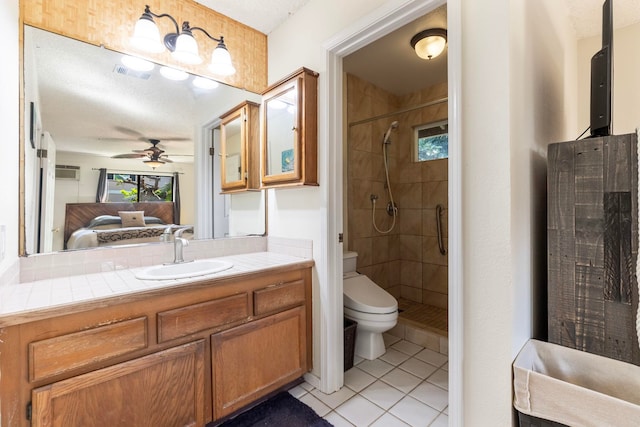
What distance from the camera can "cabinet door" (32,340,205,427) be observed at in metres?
1.03

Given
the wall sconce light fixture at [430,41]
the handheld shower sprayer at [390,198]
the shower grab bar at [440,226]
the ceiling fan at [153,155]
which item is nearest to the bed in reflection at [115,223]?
the ceiling fan at [153,155]

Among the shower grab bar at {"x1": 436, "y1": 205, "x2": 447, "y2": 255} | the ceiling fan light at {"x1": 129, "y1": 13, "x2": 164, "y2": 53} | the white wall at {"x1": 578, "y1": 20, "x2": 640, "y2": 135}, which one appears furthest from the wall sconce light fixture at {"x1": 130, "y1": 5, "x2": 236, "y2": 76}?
the white wall at {"x1": 578, "y1": 20, "x2": 640, "y2": 135}

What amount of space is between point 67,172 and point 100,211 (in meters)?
0.24

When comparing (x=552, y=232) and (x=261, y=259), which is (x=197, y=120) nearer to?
(x=261, y=259)

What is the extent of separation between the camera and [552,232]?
1200 millimetres

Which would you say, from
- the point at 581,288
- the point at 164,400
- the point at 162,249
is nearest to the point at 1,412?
the point at 164,400

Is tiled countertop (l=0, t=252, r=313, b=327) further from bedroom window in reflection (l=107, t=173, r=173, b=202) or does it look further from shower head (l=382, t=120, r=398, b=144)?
shower head (l=382, t=120, r=398, b=144)

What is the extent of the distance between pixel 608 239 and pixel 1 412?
214 centimetres

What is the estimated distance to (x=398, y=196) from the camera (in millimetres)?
3383

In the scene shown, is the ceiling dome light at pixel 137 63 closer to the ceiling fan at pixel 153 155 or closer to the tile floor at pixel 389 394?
the ceiling fan at pixel 153 155

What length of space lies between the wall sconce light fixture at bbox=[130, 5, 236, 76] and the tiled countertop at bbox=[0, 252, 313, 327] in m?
1.26

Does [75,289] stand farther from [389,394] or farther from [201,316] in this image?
[389,394]

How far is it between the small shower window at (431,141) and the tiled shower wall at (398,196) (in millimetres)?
71

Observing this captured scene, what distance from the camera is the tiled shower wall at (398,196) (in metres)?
2.92
